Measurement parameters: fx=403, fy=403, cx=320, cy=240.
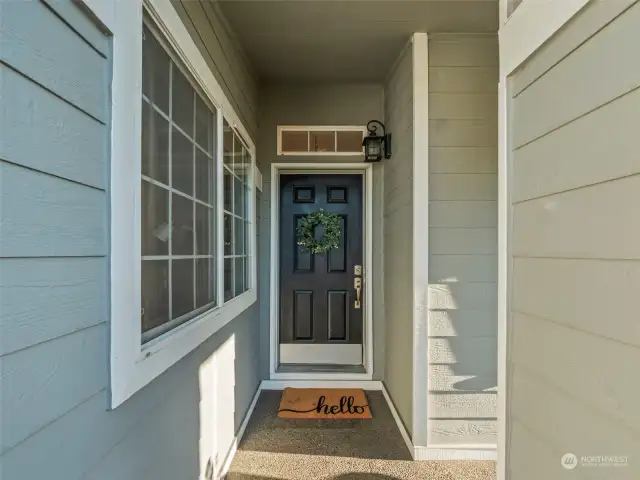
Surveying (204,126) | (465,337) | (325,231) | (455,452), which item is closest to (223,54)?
(204,126)

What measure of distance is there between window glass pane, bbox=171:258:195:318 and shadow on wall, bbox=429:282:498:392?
147 centimetres

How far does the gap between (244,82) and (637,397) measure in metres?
2.73

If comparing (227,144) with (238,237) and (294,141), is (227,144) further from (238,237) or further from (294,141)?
(294,141)

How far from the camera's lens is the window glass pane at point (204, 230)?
1.78m

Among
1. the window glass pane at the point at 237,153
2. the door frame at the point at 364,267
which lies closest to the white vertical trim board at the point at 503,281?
the window glass pane at the point at 237,153

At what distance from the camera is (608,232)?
Answer: 0.82 meters

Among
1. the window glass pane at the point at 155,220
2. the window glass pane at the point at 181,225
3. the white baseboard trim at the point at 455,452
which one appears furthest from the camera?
the white baseboard trim at the point at 455,452

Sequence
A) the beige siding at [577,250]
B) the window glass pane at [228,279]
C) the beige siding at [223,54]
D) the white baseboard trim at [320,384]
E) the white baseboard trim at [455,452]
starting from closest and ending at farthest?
the beige siding at [577,250], the beige siding at [223,54], the window glass pane at [228,279], the white baseboard trim at [455,452], the white baseboard trim at [320,384]

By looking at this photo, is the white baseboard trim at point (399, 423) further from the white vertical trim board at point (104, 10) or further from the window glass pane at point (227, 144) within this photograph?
the white vertical trim board at point (104, 10)

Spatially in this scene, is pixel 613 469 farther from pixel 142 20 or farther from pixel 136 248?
pixel 142 20

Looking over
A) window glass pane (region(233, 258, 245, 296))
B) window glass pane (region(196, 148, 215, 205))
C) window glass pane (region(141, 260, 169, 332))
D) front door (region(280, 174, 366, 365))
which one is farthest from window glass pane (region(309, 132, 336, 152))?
window glass pane (region(141, 260, 169, 332))

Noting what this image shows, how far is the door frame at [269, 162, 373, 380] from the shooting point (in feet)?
11.4

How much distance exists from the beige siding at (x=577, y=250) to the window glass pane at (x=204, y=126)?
4.14ft

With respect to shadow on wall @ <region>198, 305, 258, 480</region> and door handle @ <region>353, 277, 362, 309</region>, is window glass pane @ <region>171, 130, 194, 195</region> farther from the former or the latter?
door handle @ <region>353, 277, 362, 309</region>
